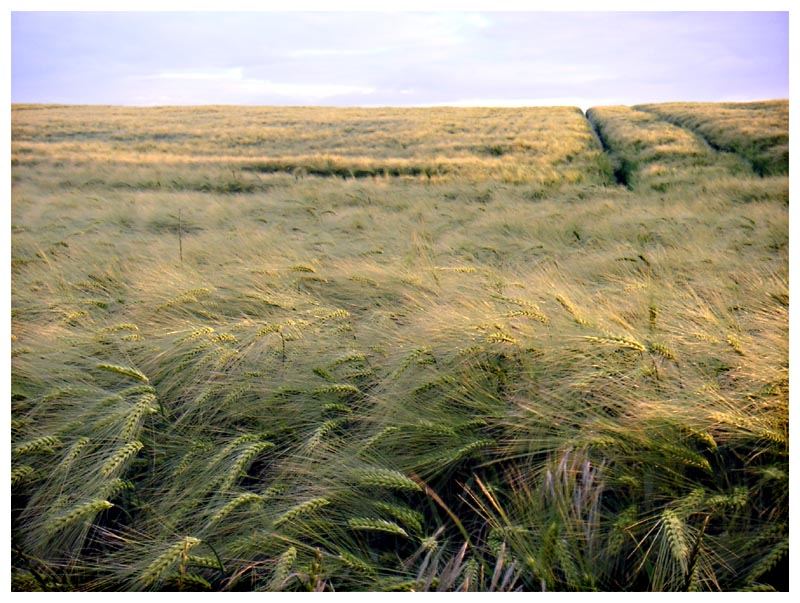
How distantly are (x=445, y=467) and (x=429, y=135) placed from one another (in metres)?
19.5

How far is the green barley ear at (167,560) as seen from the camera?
136cm

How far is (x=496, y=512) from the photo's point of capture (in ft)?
5.49

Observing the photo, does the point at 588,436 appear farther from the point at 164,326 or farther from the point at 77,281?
the point at 77,281

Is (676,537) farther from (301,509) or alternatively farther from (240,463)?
(240,463)

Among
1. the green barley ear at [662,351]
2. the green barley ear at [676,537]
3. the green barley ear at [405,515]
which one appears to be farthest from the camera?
the green barley ear at [662,351]

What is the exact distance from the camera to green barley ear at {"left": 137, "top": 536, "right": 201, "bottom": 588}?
1362 mm

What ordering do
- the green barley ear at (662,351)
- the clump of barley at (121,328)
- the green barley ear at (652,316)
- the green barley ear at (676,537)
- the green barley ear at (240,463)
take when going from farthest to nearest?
1. the clump of barley at (121,328)
2. the green barley ear at (652,316)
3. the green barley ear at (662,351)
4. the green barley ear at (240,463)
5. the green barley ear at (676,537)

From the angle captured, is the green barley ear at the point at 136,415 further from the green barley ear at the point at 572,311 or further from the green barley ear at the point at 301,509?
the green barley ear at the point at 572,311

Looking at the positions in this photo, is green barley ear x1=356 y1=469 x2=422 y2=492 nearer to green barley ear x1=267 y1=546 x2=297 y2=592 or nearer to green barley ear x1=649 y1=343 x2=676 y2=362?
green barley ear x1=267 y1=546 x2=297 y2=592

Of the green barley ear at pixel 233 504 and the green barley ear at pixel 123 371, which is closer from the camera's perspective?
the green barley ear at pixel 233 504

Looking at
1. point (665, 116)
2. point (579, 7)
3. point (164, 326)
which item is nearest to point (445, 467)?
point (164, 326)

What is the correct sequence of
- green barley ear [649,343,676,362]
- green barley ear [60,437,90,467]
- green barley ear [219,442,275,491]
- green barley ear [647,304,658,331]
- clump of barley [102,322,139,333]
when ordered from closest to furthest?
green barley ear [219,442,275,491]
green barley ear [60,437,90,467]
green barley ear [649,343,676,362]
green barley ear [647,304,658,331]
clump of barley [102,322,139,333]

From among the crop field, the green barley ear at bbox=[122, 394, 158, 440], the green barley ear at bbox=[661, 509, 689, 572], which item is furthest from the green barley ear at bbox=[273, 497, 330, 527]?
the green barley ear at bbox=[661, 509, 689, 572]

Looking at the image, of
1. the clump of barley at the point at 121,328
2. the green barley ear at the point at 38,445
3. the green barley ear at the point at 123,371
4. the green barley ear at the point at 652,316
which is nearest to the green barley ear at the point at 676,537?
the green barley ear at the point at 652,316
